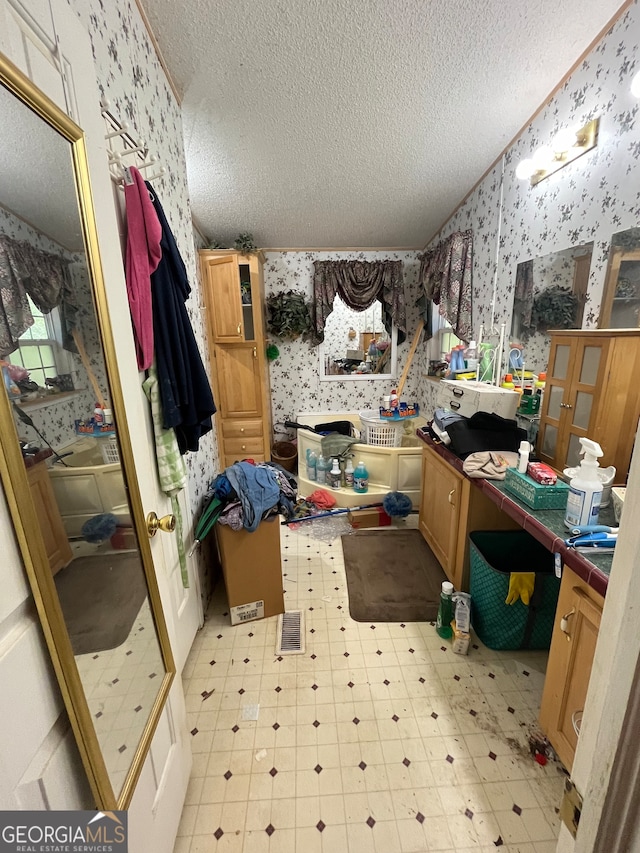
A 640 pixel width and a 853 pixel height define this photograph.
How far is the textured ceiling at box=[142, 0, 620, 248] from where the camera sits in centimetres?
128

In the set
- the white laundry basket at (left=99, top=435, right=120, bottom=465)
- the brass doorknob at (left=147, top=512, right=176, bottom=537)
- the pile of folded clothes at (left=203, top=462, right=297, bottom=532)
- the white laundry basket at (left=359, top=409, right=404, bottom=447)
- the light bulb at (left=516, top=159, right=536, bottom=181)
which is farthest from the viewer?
the white laundry basket at (left=359, top=409, right=404, bottom=447)

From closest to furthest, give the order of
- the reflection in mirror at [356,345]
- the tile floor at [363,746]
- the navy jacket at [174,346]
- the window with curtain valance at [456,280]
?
the tile floor at [363,746] < the navy jacket at [174,346] < the window with curtain valance at [456,280] < the reflection in mirror at [356,345]

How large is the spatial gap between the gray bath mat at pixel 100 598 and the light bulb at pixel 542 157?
2.52 m

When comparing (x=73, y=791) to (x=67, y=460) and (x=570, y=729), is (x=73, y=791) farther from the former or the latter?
(x=570, y=729)

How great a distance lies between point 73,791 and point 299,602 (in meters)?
1.52

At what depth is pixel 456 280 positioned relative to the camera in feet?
9.14

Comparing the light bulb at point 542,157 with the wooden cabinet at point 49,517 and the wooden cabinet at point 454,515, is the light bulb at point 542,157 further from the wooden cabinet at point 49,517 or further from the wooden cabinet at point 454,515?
the wooden cabinet at point 49,517

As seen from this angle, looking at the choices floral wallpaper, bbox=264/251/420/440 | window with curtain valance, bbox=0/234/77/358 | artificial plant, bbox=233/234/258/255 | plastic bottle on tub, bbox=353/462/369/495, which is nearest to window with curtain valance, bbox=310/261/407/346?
floral wallpaper, bbox=264/251/420/440

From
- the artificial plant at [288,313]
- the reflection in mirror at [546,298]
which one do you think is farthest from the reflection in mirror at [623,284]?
the artificial plant at [288,313]

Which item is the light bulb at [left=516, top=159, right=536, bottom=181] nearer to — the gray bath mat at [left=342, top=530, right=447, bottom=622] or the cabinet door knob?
the cabinet door knob

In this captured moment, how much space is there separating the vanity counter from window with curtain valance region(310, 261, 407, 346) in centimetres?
261

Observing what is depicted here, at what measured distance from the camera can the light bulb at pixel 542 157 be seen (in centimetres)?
178

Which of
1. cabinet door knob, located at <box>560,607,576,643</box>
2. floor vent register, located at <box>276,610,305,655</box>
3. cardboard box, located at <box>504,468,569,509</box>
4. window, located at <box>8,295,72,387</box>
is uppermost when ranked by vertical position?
window, located at <box>8,295,72,387</box>

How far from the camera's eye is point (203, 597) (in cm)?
192
